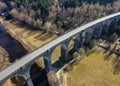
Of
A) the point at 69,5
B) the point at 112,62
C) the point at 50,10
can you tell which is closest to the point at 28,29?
the point at 50,10

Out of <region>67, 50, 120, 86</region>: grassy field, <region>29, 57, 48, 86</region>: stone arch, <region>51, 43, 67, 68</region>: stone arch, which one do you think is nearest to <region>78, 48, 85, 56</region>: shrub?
<region>67, 50, 120, 86</region>: grassy field

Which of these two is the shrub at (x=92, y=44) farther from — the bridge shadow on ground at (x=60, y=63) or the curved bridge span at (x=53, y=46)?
the bridge shadow on ground at (x=60, y=63)

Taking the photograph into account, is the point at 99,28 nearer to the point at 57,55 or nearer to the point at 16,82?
the point at 57,55

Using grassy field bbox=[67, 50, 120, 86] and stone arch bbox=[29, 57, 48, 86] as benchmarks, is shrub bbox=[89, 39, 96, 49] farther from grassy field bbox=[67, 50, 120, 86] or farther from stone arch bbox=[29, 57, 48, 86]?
stone arch bbox=[29, 57, 48, 86]

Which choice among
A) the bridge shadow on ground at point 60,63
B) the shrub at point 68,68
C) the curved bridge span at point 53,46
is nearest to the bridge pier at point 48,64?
the curved bridge span at point 53,46

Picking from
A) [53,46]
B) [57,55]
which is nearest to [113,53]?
[57,55]
